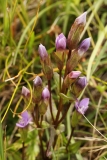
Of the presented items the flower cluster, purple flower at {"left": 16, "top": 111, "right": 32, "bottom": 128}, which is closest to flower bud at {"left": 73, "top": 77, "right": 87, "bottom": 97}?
the flower cluster

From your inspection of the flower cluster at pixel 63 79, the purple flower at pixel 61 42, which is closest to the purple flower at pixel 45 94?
the flower cluster at pixel 63 79

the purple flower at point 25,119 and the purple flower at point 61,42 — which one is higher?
the purple flower at point 61,42

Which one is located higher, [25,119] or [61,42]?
[61,42]

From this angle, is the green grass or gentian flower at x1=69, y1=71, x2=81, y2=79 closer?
gentian flower at x1=69, y1=71, x2=81, y2=79

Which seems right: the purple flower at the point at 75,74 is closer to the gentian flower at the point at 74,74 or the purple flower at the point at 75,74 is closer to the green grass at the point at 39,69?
the gentian flower at the point at 74,74

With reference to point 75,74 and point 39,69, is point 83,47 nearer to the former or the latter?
point 75,74

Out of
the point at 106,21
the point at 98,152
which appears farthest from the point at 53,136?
the point at 106,21

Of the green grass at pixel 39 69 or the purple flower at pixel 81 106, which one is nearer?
the purple flower at pixel 81 106

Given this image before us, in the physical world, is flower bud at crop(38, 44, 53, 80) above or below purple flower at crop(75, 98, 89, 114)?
above

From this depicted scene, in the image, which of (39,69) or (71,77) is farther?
(39,69)

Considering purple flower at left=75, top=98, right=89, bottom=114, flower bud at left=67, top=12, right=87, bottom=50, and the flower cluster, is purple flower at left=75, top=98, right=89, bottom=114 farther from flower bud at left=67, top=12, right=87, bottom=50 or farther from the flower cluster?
flower bud at left=67, top=12, right=87, bottom=50

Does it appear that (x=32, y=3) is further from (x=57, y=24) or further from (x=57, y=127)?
(x=57, y=127)

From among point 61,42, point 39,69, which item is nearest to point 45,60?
point 61,42
